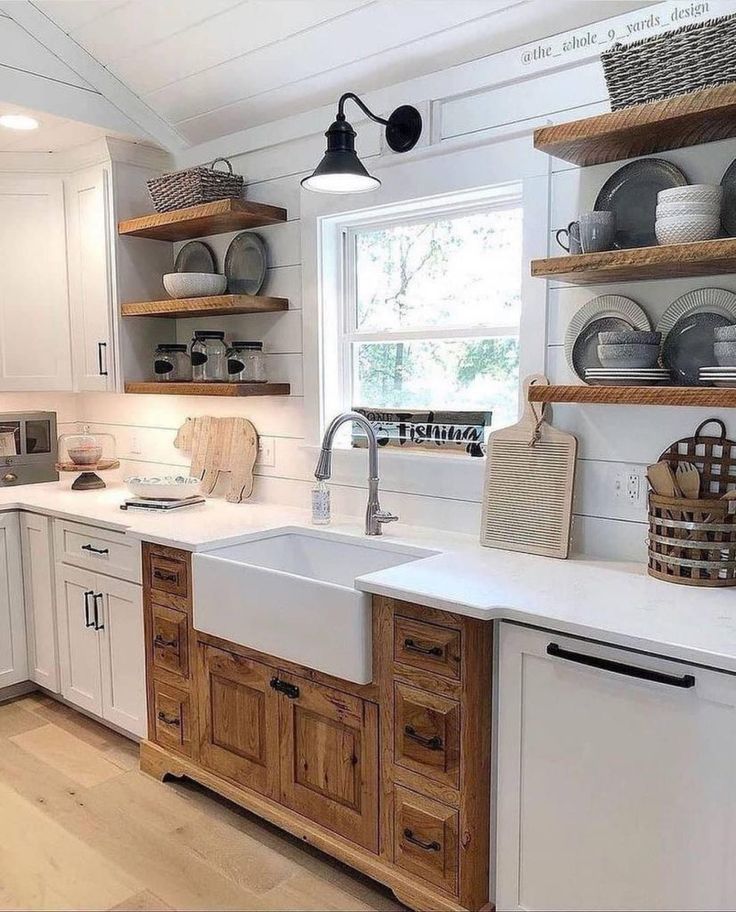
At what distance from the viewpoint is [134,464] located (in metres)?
3.85

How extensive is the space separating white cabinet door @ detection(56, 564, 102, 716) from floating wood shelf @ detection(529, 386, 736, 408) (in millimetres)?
1845

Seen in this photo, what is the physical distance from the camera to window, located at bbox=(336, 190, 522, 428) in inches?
104

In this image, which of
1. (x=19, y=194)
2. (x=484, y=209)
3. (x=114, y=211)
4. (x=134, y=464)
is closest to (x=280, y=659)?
(x=484, y=209)

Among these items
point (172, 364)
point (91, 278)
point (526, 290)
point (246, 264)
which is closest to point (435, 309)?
point (526, 290)

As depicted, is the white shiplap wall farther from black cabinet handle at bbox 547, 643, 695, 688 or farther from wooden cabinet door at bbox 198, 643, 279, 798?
wooden cabinet door at bbox 198, 643, 279, 798

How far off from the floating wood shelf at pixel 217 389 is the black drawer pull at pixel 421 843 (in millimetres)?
1639

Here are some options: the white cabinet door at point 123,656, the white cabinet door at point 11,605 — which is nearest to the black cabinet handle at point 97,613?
the white cabinet door at point 123,656

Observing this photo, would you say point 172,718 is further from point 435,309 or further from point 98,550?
point 435,309

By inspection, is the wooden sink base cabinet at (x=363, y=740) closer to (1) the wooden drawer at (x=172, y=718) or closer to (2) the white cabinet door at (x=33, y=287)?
(1) the wooden drawer at (x=172, y=718)

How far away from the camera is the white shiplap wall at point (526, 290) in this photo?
2240 millimetres

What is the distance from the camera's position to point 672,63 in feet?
6.21

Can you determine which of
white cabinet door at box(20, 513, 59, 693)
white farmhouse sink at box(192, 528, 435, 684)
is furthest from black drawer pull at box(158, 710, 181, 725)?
white cabinet door at box(20, 513, 59, 693)

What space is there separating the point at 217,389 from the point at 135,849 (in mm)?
1564

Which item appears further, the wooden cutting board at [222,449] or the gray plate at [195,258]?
the gray plate at [195,258]
